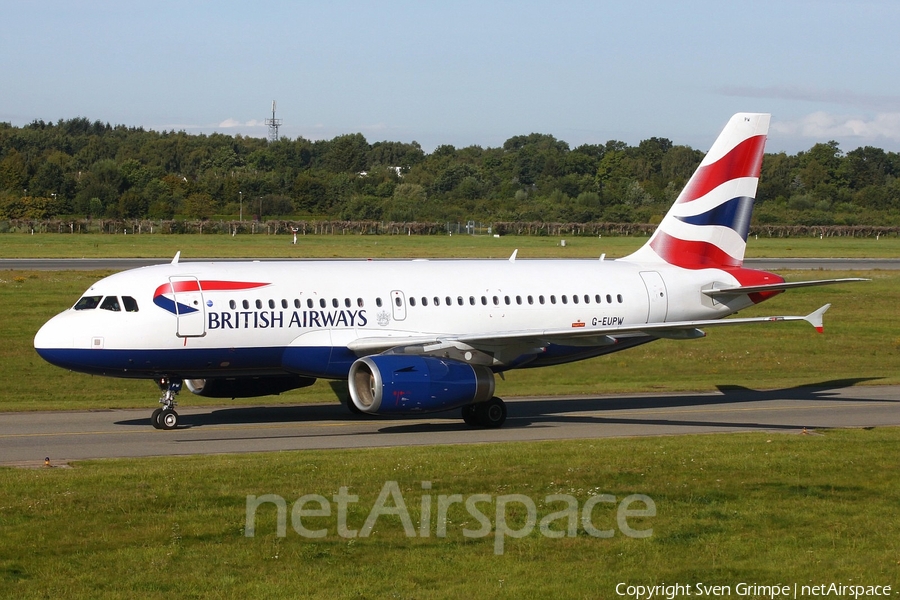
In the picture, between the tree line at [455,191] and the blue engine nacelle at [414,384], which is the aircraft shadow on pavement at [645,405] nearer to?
the blue engine nacelle at [414,384]

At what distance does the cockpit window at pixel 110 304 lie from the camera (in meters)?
24.8

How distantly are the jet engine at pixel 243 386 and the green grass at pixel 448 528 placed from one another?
716cm

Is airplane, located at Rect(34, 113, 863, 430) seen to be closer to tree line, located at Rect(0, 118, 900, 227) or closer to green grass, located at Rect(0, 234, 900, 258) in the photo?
green grass, located at Rect(0, 234, 900, 258)

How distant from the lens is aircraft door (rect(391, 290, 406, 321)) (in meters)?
27.1

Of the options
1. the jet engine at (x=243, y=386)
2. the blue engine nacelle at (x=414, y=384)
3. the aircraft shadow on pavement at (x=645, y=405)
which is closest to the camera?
the blue engine nacelle at (x=414, y=384)

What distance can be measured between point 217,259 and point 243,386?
134 ft

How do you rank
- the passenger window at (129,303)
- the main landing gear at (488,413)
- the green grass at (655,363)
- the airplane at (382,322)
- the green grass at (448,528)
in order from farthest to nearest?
the green grass at (655,363), the main landing gear at (488,413), the passenger window at (129,303), the airplane at (382,322), the green grass at (448,528)

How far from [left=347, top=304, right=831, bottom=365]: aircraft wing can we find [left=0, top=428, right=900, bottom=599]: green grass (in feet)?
18.8

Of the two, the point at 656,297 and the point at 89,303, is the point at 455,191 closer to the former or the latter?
the point at 656,297

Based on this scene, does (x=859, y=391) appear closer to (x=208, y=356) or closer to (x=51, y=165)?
(x=208, y=356)

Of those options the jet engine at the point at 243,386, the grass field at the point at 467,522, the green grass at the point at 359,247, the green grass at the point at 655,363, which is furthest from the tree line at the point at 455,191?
the grass field at the point at 467,522

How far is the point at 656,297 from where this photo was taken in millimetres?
30375

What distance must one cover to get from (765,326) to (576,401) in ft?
53.9

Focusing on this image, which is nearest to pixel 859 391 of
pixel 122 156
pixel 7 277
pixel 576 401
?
pixel 576 401
